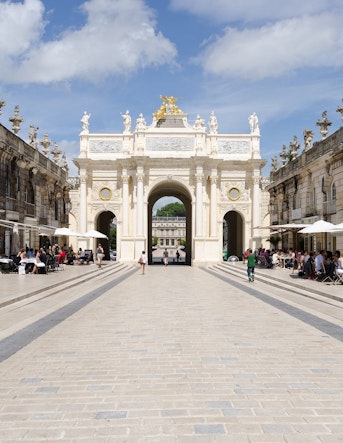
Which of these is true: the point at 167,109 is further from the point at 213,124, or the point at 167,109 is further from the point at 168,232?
the point at 168,232

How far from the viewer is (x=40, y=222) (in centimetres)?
3400

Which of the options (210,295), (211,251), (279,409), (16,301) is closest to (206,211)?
(211,251)

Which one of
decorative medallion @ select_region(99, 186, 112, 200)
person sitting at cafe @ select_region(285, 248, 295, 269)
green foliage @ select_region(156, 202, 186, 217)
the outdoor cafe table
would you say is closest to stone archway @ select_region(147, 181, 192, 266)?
decorative medallion @ select_region(99, 186, 112, 200)

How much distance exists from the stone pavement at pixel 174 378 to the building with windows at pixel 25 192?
15.9 metres

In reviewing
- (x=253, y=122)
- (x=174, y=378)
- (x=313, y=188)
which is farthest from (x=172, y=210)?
(x=174, y=378)

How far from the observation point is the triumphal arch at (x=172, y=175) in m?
41.6

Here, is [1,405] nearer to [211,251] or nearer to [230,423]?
[230,423]

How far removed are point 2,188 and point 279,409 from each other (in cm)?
2344

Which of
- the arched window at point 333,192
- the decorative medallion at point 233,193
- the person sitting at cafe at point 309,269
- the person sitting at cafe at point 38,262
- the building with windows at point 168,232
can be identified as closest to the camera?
the person sitting at cafe at point 309,269

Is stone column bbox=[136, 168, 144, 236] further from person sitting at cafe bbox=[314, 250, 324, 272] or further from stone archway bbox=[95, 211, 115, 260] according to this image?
person sitting at cafe bbox=[314, 250, 324, 272]

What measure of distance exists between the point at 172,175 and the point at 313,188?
1447 centimetres

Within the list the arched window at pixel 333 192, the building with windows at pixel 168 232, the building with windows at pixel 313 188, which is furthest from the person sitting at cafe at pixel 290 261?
the building with windows at pixel 168 232

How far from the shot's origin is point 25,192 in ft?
99.5

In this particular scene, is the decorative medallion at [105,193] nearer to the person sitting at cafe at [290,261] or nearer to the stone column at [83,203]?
the stone column at [83,203]
